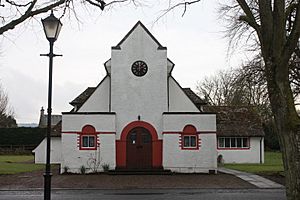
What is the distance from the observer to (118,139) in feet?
102

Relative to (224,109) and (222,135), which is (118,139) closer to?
(222,135)

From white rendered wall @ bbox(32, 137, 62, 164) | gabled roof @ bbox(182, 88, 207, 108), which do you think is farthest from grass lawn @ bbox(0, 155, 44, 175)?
gabled roof @ bbox(182, 88, 207, 108)

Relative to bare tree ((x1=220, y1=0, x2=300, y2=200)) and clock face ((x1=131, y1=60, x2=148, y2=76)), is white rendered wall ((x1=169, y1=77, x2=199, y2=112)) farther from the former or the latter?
bare tree ((x1=220, y1=0, x2=300, y2=200))

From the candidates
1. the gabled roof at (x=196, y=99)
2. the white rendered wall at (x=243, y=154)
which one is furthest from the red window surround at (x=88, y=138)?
the white rendered wall at (x=243, y=154)

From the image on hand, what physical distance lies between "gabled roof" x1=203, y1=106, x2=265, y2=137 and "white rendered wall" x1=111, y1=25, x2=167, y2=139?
16.3 metres

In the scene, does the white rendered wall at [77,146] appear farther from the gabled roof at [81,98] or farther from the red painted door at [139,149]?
the gabled roof at [81,98]

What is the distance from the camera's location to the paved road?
57.9ft

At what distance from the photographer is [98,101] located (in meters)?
33.0

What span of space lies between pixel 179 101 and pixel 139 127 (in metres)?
3.67

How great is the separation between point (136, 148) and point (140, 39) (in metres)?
7.43

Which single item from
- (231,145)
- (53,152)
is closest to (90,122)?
(53,152)

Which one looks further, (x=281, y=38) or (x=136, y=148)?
(x=136, y=148)

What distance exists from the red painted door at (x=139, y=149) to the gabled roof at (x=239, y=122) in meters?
17.0

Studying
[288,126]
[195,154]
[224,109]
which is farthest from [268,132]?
[288,126]
